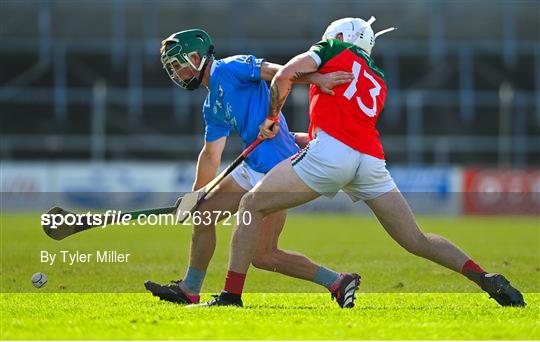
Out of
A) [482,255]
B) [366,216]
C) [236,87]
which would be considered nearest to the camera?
[236,87]

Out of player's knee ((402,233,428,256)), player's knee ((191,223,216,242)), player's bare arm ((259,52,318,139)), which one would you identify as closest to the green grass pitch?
player's knee ((402,233,428,256))

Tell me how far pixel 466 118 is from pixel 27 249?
23.9 meters

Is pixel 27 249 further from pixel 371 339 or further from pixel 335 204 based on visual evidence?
pixel 335 204

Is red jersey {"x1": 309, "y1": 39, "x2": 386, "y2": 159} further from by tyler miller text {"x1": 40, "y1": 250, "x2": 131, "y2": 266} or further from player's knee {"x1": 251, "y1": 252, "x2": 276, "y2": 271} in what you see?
by tyler miller text {"x1": 40, "y1": 250, "x2": 131, "y2": 266}

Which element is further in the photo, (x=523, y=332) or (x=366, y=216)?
(x=366, y=216)

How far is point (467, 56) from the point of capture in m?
38.4

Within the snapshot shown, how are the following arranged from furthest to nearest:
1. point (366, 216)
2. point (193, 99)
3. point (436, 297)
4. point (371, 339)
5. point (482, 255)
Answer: point (193, 99) < point (366, 216) < point (482, 255) < point (436, 297) < point (371, 339)

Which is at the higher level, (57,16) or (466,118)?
(57,16)

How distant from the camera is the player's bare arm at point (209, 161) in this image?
9477 millimetres

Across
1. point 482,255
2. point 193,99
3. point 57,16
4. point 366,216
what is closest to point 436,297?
point 482,255

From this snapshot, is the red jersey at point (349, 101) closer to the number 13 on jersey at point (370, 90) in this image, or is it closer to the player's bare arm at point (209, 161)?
the number 13 on jersey at point (370, 90)

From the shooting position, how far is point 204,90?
36969mm

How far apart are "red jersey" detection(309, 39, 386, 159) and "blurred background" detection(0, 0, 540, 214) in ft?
76.4

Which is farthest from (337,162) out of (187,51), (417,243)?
(187,51)
